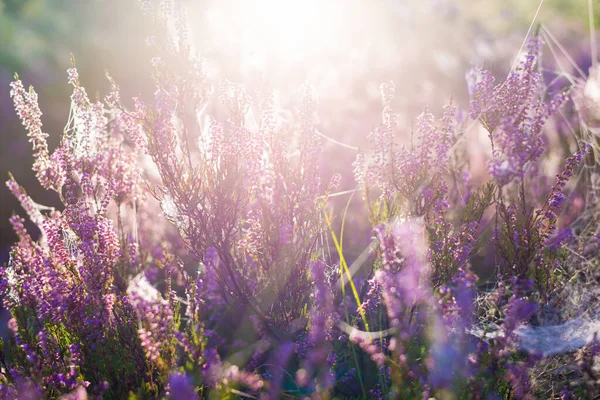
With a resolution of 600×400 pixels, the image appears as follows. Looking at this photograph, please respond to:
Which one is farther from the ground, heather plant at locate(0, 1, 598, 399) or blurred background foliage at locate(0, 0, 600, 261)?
blurred background foliage at locate(0, 0, 600, 261)

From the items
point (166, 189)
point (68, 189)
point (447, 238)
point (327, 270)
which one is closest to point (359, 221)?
point (327, 270)

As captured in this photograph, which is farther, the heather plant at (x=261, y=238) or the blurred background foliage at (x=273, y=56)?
the blurred background foliage at (x=273, y=56)

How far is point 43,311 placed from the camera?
3133mm

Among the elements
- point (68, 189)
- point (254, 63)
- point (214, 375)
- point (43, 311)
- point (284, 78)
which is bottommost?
point (214, 375)

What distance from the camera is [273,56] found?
312 inches

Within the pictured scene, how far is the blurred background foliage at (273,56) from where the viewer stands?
741cm

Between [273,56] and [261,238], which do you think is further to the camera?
[273,56]

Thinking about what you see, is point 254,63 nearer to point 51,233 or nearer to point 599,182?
point 51,233

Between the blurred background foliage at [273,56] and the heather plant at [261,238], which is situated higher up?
the blurred background foliage at [273,56]

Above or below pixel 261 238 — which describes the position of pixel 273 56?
above

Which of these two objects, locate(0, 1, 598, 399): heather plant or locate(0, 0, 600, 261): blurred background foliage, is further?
locate(0, 0, 600, 261): blurred background foliage

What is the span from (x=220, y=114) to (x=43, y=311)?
2.54 meters

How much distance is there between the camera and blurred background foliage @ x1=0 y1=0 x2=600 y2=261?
7.41m

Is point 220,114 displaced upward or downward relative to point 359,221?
upward
